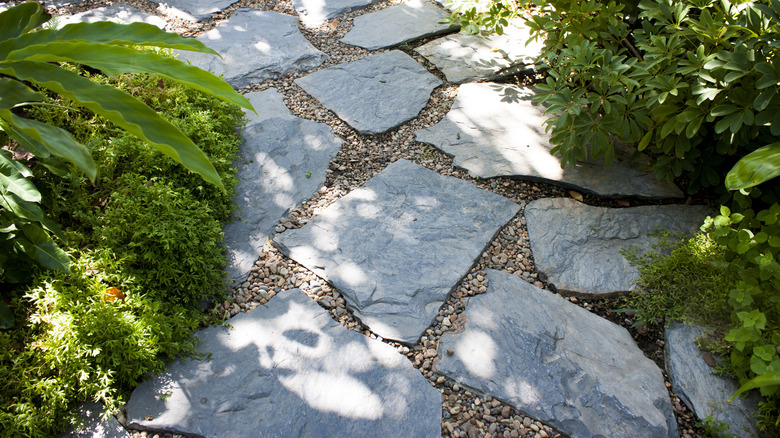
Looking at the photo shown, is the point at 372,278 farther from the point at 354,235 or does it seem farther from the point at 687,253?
the point at 687,253

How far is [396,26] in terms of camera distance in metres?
3.96

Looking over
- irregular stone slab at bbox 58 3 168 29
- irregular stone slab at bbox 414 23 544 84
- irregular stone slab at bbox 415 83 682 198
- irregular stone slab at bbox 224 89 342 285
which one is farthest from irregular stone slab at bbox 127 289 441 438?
irregular stone slab at bbox 58 3 168 29

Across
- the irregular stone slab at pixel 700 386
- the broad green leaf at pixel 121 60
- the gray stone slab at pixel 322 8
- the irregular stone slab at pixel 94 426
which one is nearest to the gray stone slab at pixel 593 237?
the irregular stone slab at pixel 700 386

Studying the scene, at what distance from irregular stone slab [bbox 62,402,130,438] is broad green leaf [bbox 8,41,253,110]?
3.56ft

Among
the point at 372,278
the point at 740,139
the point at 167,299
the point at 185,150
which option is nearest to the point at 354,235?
the point at 372,278

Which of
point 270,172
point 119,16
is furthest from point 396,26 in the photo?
point 119,16

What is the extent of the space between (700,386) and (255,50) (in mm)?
3244

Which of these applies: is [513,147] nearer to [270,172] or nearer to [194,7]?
[270,172]

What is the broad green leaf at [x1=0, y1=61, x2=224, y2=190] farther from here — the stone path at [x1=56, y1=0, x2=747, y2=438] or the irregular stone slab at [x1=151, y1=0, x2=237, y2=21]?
the irregular stone slab at [x1=151, y1=0, x2=237, y2=21]

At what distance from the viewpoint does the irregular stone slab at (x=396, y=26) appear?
3794 millimetres

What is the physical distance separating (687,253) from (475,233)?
0.90 metres

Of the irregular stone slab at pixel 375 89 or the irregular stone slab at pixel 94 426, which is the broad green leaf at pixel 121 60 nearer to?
the irregular stone slab at pixel 94 426

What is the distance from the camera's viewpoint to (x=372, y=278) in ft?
7.04

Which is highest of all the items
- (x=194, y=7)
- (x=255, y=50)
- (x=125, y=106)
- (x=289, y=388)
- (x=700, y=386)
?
(x=125, y=106)
